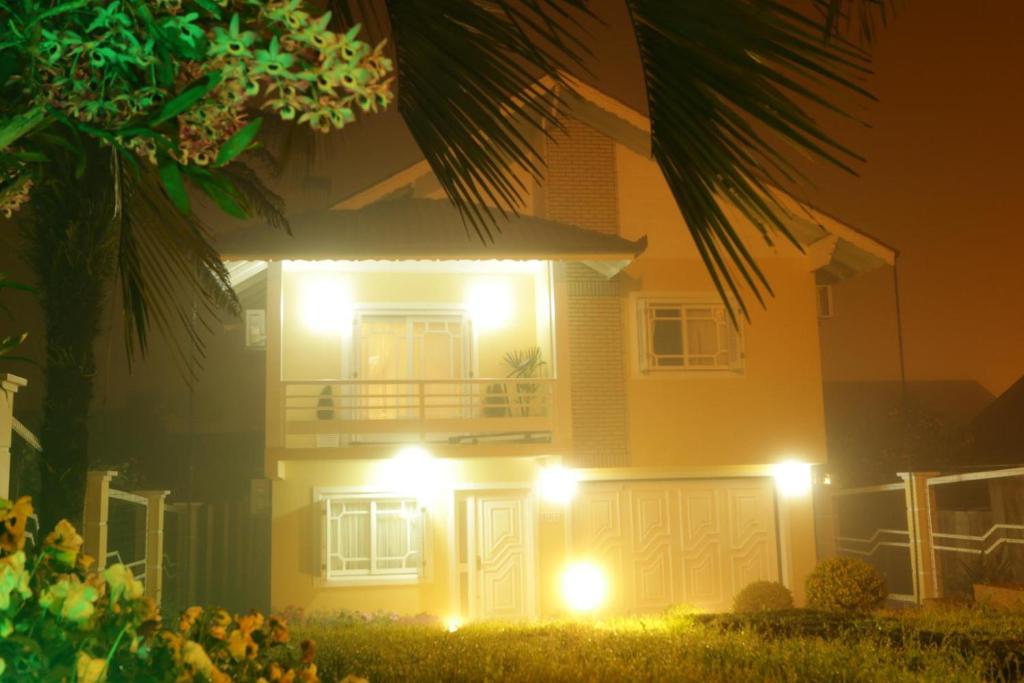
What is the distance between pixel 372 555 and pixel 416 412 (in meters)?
2.78

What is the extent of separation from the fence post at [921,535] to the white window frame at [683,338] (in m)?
3.24

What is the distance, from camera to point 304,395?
17.7 metres

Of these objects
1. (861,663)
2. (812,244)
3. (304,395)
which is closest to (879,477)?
(812,244)

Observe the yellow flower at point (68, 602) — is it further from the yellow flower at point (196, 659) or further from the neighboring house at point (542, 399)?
the neighboring house at point (542, 399)

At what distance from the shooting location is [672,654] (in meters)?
7.69

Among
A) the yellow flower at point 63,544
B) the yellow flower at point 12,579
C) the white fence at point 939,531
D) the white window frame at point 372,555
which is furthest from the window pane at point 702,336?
the yellow flower at point 12,579

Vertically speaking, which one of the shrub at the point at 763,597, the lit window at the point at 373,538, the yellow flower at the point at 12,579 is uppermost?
the yellow flower at the point at 12,579

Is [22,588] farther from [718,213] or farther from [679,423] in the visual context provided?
[679,423]

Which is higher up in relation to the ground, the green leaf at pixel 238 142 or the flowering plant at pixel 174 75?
the flowering plant at pixel 174 75

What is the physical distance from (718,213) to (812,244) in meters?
18.8

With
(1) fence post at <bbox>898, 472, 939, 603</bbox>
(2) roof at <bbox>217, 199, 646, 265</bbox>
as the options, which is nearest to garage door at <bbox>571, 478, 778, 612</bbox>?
(1) fence post at <bbox>898, 472, 939, 603</bbox>

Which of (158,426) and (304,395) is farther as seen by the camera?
(158,426)

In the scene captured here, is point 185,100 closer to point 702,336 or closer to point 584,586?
point 584,586

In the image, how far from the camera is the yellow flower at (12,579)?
96.6 inches
